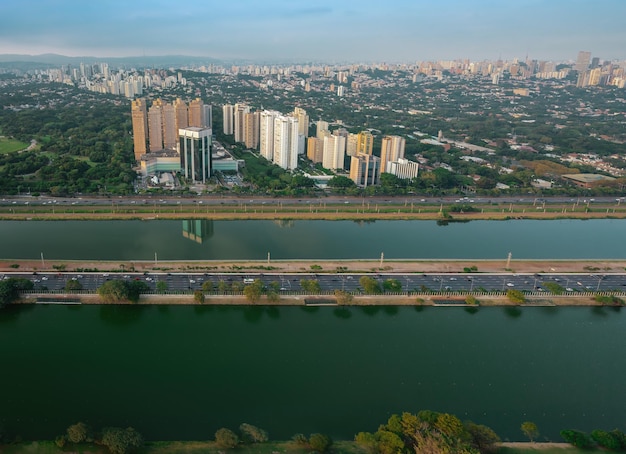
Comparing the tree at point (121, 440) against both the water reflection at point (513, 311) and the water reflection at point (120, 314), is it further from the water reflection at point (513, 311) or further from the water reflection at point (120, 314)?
the water reflection at point (513, 311)

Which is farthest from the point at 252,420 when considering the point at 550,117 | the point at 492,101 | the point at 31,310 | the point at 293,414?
the point at 492,101

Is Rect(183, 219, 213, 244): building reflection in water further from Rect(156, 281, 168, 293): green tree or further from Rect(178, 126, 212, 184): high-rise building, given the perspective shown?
Rect(178, 126, 212, 184): high-rise building

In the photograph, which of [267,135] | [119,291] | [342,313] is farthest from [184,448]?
[267,135]

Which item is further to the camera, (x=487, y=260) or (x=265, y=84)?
(x=265, y=84)

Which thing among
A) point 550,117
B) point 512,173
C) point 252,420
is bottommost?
point 252,420

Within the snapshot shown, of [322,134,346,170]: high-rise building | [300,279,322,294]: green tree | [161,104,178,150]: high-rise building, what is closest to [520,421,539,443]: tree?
[300,279,322,294]: green tree

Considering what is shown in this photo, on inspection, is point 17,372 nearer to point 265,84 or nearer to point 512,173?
point 512,173
